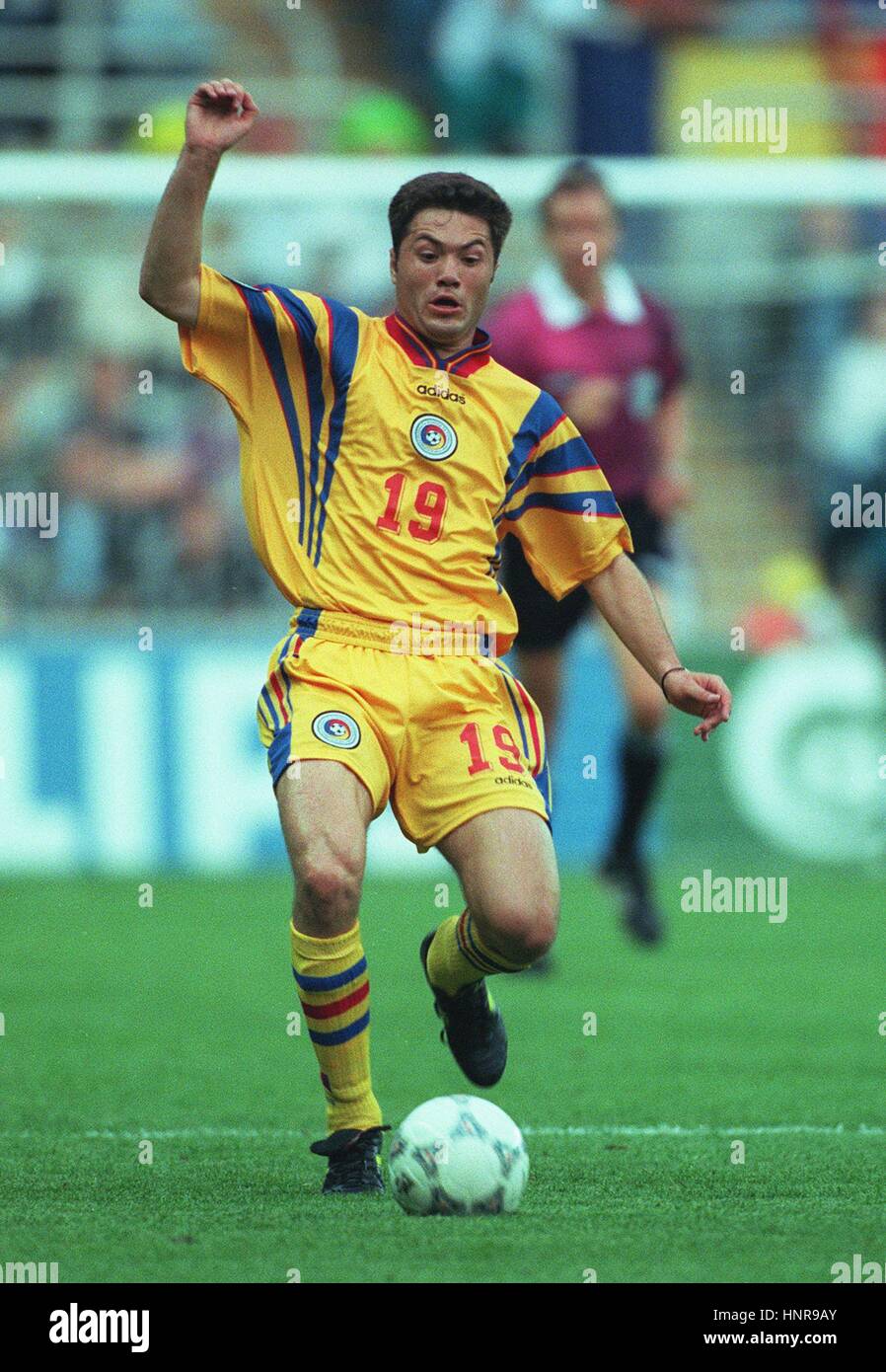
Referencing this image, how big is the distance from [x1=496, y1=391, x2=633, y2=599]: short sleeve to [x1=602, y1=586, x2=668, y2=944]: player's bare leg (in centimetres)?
371

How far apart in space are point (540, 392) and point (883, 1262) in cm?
229

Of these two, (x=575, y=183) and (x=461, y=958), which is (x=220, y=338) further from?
(x=575, y=183)

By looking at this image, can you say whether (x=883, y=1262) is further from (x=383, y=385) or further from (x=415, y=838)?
(x=383, y=385)

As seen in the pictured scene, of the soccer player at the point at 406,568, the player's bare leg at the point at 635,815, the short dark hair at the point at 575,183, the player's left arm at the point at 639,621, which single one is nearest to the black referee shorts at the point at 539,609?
the player's bare leg at the point at 635,815

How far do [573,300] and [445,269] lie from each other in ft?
11.9

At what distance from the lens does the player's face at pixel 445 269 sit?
17.0 ft

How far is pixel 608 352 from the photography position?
881cm

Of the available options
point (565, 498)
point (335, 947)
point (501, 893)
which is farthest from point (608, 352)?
point (335, 947)

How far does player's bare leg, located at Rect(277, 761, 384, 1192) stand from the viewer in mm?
4816

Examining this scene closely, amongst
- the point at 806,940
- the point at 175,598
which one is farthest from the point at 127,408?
the point at 806,940

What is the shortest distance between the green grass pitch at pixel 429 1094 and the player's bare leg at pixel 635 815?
174 millimetres

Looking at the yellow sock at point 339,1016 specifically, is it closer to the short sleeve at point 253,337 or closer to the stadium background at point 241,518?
the short sleeve at point 253,337

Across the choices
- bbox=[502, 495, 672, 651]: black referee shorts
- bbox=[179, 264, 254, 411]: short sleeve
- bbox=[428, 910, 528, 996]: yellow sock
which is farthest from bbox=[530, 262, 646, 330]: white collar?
bbox=[428, 910, 528, 996]: yellow sock

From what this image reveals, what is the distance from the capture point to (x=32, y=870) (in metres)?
11.6
